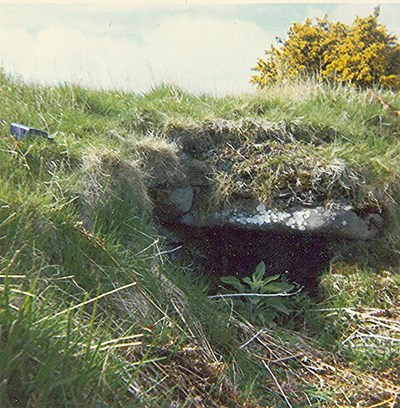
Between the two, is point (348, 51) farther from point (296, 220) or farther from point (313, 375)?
point (313, 375)

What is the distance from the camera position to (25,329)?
6.88 ft

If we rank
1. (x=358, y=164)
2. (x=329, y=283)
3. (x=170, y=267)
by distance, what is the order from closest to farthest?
(x=170, y=267)
(x=329, y=283)
(x=358, y=164)


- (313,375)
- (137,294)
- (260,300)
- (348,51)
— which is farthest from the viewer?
(348,51)

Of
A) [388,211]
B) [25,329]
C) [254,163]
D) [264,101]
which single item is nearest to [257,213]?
[254,163]

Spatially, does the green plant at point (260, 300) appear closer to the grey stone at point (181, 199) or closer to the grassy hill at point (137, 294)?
the grassy hill at point (137, 294)

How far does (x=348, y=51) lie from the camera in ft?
42.0

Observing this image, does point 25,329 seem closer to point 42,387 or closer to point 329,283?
point 42,387

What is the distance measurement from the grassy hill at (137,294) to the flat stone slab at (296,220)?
0.27 m

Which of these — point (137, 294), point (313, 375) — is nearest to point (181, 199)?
point (137, 294)

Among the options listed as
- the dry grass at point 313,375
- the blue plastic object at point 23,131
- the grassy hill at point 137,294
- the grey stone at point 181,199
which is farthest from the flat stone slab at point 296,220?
the blue plastic object at point 23,131

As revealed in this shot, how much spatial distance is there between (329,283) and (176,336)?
165 cm

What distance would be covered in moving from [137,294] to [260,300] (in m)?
1.12

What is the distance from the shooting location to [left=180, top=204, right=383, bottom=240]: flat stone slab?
4.55 metres

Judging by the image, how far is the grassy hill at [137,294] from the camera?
7.23 ft
